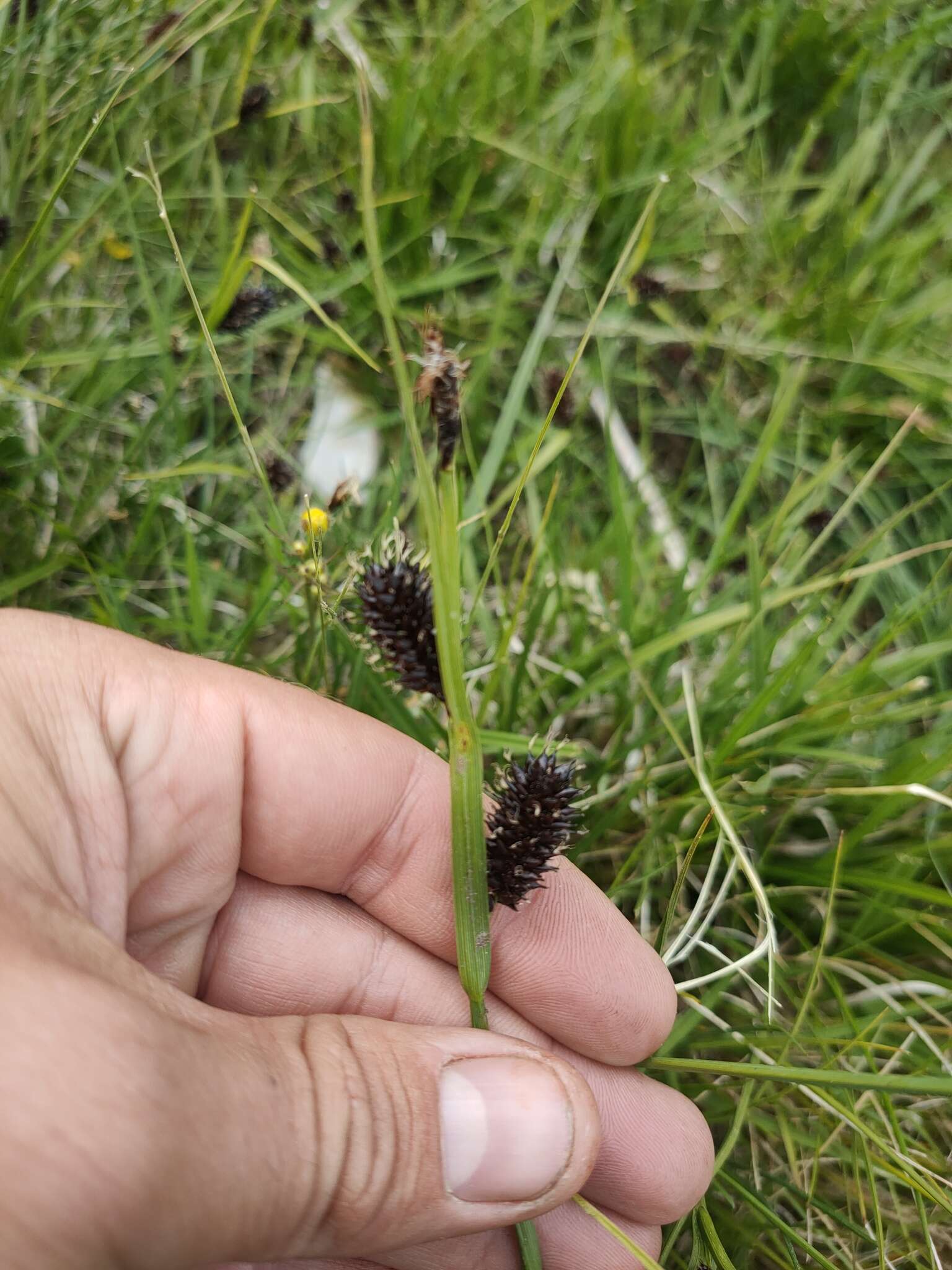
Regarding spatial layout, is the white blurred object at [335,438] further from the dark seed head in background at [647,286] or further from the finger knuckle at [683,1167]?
the finger knuckle at [683,1167]

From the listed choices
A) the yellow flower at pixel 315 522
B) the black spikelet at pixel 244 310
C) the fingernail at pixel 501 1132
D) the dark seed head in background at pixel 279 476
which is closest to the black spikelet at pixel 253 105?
the black spikelet at pixel 244 310

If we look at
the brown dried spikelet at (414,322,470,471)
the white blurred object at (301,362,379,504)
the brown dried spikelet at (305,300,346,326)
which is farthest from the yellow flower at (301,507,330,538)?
the brown dried spikelet at (305,300,346,326)

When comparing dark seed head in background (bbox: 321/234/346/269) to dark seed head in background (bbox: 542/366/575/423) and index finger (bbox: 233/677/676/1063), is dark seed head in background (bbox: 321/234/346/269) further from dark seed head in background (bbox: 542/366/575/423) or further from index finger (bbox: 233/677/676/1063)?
index finger (bbox: 233/677/676/1063)

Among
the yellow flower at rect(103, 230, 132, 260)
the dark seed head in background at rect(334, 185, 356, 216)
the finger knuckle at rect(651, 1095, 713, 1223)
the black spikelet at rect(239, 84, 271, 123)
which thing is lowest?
the finger knuckle at rect(651, 1095, 713, 1223)

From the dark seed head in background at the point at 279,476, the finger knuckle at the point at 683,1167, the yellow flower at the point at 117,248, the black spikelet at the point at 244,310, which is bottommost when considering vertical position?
the finger knuckle at the point at 683,1167

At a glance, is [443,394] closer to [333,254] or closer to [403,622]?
[403,622]

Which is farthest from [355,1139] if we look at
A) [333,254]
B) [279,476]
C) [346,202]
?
[346,202]
